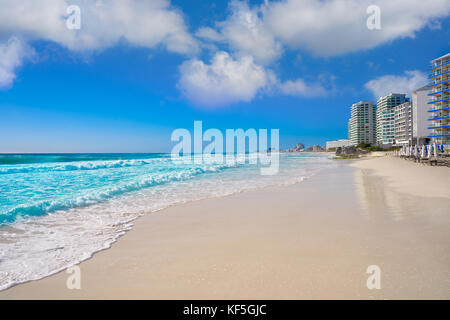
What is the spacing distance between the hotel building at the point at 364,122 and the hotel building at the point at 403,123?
34.0 meters

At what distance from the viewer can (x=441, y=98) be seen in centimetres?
5134

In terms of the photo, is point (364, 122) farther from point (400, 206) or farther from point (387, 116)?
point (400, 206)

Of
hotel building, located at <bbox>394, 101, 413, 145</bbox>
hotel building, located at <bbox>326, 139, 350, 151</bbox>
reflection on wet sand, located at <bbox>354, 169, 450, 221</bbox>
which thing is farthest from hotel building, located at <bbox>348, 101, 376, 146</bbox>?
reflection on wet sand, located at <bbox>354, 169, 450, 221</bbox>

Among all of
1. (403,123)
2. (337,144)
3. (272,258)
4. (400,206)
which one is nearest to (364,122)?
(337,144)

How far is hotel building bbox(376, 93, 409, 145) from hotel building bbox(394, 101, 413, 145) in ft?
18.4

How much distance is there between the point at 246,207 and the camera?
7176 millimetres

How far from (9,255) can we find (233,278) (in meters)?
3.76

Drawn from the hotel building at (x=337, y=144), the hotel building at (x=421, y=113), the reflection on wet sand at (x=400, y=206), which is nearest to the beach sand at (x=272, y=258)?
the reflection on wet sand at (x=400, y=206)

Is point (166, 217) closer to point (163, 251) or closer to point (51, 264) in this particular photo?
point (163, 251)

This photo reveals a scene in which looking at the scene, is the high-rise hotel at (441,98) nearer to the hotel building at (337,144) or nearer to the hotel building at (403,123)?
the hotel building at (403,123)

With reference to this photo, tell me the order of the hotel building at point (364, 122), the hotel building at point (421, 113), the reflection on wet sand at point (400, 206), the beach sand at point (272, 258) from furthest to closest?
the hotel building at point (364, 122), the hotel building at point (421, 113), the reflection on wet sand at point (400, 206), the beach sand at point (272, 258)

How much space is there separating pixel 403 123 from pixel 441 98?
53175 mm

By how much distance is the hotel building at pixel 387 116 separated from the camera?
111 meters
